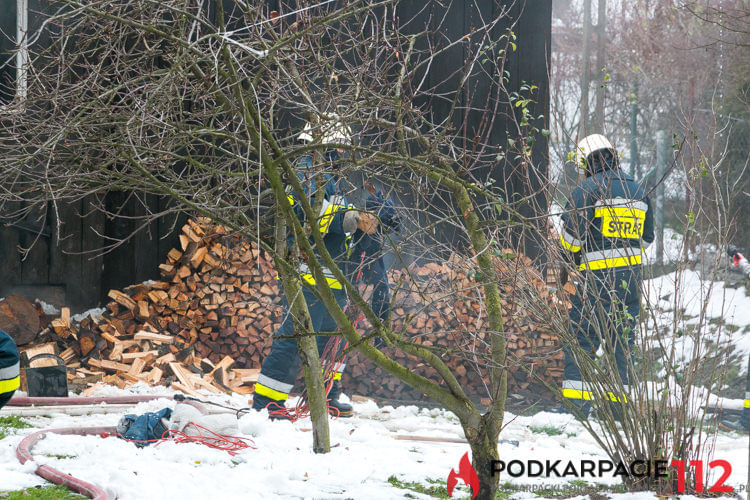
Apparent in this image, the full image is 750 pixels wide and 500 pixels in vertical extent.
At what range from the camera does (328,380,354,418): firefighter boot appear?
5.24 m

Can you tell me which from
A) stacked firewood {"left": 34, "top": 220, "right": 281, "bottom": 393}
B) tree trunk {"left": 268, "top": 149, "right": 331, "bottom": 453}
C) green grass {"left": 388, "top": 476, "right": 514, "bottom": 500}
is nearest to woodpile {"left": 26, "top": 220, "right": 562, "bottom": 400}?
stacked firewood {"left": 34, "top": 220, "right": 281, "bottom": 393}

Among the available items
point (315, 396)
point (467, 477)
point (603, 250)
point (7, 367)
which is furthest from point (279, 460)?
point (603, 250)

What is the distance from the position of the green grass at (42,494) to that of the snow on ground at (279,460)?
0.29ft

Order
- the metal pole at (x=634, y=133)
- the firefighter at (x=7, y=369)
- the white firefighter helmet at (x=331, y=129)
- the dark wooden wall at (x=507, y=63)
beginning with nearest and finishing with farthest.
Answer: the white firefighter helmet at (x=331, y=129)
the firefighter at (x=7, y=369)
the dark wooden wall at (x=507, y=63)
the metal pole at (x=634, y=133)

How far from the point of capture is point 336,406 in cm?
528

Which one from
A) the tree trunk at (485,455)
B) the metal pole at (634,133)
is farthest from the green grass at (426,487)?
the metal pole at (634,133)

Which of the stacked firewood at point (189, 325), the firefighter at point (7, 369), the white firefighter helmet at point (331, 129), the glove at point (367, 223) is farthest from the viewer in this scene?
the stacked firewood at point (189, 325)

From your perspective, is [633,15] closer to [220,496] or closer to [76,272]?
[76,272]

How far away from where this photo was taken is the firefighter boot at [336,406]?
524 centimetres

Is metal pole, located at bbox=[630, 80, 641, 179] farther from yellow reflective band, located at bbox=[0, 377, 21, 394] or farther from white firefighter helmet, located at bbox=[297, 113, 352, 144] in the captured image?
yellow reflective band, located at bbox=[0, 377, 21, 394]

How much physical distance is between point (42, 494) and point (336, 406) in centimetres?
277

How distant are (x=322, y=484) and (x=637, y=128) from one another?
10.3m

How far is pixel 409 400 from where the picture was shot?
645cm

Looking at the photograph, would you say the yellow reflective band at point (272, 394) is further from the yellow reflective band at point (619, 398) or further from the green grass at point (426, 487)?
the yellow reflective band at point (619, 398)
